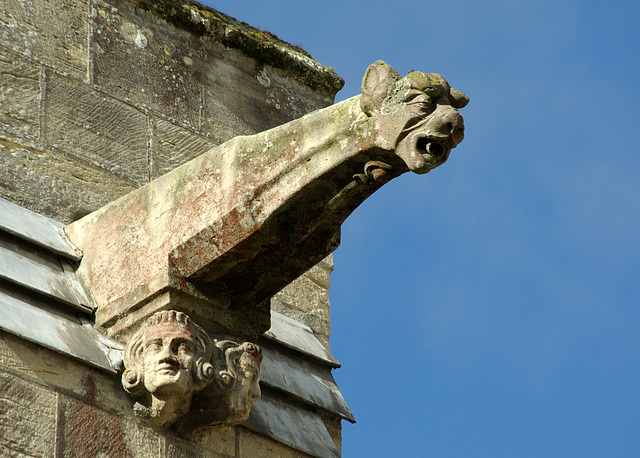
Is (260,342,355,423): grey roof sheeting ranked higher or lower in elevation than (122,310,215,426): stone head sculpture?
higher

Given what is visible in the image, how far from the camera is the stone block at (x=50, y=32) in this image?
16.1 feet

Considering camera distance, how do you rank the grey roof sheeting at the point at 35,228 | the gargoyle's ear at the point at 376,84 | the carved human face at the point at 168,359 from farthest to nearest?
the grey roof sheeting at the point at 35,228, the carved human face at the point at 168,359, the gargoyle's ear at the point at 376,84

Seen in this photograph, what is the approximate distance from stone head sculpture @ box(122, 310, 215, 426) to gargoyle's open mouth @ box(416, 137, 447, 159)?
99 cm

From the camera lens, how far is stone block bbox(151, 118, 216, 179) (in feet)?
16.9

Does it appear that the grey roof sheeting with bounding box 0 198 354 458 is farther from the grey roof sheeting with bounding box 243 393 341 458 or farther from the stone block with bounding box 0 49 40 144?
the stone block with bounding box 0 49 40 144

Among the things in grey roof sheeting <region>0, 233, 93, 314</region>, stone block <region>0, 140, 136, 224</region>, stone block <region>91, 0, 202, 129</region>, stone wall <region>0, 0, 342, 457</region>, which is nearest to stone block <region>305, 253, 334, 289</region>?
stone wall <region>0, 0, 342, 457</region>

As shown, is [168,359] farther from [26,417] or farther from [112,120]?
[112,120]

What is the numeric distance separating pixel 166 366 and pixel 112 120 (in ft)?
4.25

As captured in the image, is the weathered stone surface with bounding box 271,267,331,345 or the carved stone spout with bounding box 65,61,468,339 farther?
the weathered stone surface with bounding box 271,267,331,345

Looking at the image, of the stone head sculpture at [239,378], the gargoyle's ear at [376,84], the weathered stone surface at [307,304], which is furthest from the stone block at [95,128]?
the gargoyle's ear at [376,84]

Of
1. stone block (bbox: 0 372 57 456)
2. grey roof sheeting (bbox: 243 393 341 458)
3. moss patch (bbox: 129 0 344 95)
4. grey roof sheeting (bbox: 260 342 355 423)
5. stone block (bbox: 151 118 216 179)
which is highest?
moss patch (bbox: 129 0 344 95)

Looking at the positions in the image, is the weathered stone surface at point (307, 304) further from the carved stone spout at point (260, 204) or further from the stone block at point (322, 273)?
the carved stone spout at point (260, 204)

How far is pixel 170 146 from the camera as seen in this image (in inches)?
206

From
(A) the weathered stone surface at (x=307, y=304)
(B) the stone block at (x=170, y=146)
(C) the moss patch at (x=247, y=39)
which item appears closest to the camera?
(B) the stone block at (x=170, y=146)
